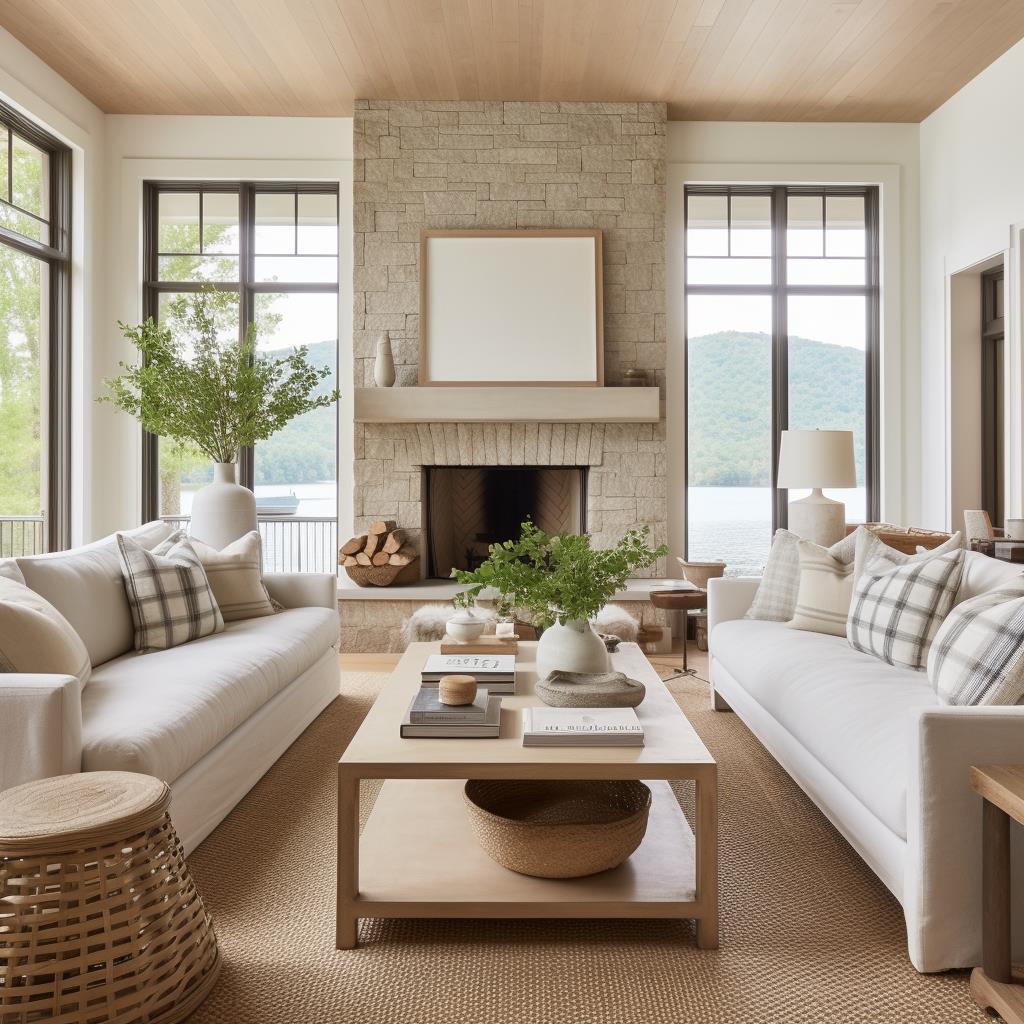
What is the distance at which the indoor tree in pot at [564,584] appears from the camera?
2322 mm

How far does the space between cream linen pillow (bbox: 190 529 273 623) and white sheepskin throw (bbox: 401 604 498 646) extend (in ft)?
4.58

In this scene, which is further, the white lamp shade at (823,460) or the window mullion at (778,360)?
the window mullion at (778,360)

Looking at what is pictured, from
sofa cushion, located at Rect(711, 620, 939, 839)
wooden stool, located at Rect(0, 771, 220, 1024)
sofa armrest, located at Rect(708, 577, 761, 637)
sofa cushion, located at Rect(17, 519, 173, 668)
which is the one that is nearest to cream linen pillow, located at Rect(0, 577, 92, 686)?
sofa cushion, located at Rect(17, 519, 173, 668)

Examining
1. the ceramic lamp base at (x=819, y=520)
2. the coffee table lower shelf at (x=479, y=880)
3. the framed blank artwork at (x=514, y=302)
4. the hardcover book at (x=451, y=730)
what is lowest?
the coffee table lower shelf at (x=479, y=880)

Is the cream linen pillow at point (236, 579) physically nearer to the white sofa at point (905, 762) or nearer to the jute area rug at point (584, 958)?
the jute area rug at point (584, 958)

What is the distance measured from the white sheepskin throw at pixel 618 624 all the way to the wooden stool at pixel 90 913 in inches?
133

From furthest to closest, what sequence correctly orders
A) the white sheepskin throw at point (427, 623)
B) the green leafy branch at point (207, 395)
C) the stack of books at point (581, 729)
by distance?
the white sheepskin throw at point (427, 623)
the green leafy branch at point (207, 395)
the stack of books at point (581, 729)

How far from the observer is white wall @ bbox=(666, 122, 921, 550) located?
5.68m

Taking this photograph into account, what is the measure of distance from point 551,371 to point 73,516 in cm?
322

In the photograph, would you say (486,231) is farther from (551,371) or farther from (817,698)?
(817,698)

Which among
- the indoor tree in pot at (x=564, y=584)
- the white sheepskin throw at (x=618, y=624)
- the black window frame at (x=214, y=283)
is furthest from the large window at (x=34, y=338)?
the indoor tree in pot at (x=564, y=584)

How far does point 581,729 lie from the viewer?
193 centimetres

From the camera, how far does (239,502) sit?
14.2 ft

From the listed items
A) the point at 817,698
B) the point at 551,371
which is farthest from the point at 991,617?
the point at 551,371
